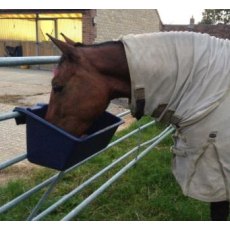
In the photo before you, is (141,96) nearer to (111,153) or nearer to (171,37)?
(171,37)

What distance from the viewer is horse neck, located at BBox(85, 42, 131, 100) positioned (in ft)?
8.28

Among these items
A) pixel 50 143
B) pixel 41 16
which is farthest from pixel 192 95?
pixel 41 16

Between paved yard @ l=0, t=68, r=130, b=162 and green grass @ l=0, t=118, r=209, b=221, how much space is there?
1.33m

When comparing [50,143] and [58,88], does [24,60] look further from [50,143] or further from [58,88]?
[50,143]

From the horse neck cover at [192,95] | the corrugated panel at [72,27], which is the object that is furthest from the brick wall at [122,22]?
the horse neck cover at [192,95]

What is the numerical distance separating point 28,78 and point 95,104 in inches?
559

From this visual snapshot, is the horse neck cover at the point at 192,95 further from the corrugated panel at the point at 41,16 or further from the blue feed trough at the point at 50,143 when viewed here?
the corrugated panel at the point at 41,16

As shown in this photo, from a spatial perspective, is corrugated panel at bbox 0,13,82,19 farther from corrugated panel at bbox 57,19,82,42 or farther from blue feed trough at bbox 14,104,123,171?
blue feed trough at bbox 14,104,123,171

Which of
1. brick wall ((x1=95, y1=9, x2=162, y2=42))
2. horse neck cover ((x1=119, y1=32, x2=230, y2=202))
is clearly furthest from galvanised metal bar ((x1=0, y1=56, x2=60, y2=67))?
brick wall ((x1=95, y1=9, x2=162, y2=42))

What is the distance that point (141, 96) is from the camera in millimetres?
2480

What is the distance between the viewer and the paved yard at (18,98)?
241 inches

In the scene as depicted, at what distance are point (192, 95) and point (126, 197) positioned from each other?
1.86m

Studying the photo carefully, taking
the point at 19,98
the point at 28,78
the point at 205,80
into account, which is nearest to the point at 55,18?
the point at 28,78

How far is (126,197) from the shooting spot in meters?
4.06
